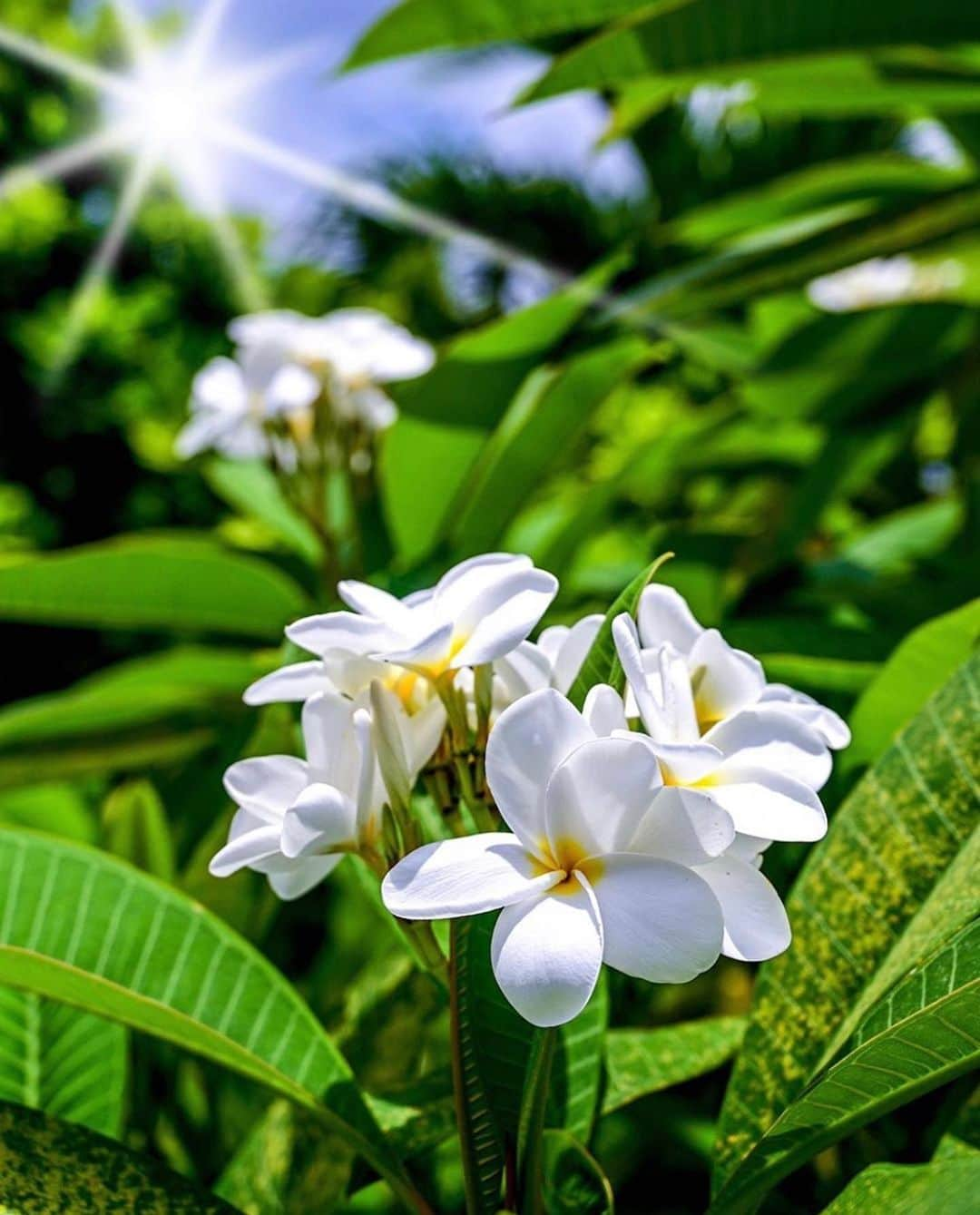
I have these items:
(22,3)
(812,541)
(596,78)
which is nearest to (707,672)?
(596,78)

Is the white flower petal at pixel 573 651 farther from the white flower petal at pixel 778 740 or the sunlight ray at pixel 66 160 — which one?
the sunlight ray at pixel 66 160

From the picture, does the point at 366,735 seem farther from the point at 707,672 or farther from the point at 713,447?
the point at 713,447

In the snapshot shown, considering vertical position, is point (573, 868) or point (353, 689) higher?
point (353, 689)

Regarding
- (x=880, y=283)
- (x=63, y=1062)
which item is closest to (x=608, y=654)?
(x=63, y=1062)

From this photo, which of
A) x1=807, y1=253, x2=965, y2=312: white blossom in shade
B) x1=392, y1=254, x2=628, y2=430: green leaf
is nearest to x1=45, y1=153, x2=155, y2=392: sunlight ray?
x1=807, y1=253, x2=965, y2=312: white blossom in shade

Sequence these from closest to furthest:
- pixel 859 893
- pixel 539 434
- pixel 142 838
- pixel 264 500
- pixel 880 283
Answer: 1. pixel 859 893
2. pixel 142 838
3. pixel 539 434
4. pixel 264 500
5. pixel 880 283

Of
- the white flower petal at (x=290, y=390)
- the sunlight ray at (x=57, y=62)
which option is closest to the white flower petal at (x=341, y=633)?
the white flower petal at (x=290, y=390)

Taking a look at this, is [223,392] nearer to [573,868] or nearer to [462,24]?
[462,24]

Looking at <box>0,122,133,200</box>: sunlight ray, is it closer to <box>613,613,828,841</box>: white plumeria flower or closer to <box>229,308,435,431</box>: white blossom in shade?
<box>229,308,435,431</box>: white blossom in shade
